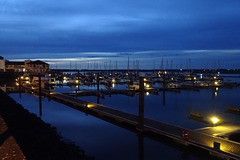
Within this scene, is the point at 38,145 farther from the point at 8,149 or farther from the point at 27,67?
the point at 27,67

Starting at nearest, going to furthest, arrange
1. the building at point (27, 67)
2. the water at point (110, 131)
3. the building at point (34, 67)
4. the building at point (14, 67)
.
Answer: the water at point (110, 131) → the building at point (34, 67) → the building at point (27, 67) → the building at point (14, 67)

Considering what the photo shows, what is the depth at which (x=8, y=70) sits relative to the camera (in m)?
77.7

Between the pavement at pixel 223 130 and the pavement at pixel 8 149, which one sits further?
the pavement at pixel 223 130

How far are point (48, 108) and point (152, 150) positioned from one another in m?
Result: 18.5

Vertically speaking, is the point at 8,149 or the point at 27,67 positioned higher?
the point at 27,67

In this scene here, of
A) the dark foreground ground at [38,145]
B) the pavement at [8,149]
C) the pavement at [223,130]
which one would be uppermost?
the pavement at [8,149]

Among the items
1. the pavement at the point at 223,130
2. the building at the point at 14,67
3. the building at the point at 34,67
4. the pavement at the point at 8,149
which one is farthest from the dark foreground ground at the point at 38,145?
the building at the point at 14,67

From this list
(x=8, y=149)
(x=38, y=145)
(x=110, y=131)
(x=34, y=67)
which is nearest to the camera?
(x=8, y=149)

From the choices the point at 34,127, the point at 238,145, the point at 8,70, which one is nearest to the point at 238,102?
the point at 238,145

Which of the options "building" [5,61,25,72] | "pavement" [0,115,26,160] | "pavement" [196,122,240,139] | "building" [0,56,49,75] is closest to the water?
"pavement" [196,122,240,139]

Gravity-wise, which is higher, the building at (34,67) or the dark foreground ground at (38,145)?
the building at (34,67)

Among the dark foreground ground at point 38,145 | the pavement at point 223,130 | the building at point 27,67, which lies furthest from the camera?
the building at point 27,67

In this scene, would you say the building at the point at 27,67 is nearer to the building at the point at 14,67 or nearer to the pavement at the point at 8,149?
the building at the point at 14,67

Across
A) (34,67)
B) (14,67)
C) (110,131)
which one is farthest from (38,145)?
(14,67)
